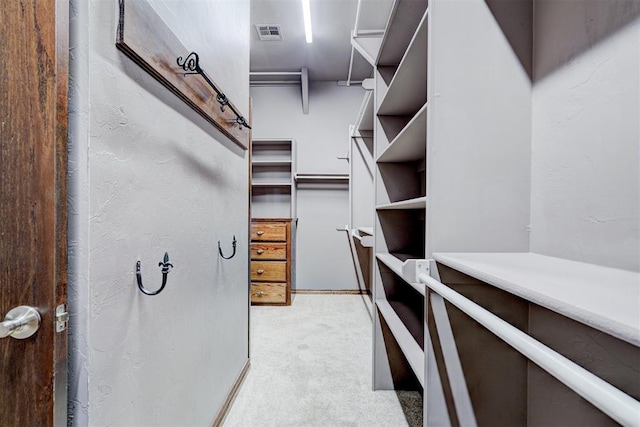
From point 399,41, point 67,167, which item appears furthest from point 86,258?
point 399,41

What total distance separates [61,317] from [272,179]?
3.25 meters

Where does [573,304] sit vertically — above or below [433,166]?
below

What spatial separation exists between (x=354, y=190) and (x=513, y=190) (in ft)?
7.01

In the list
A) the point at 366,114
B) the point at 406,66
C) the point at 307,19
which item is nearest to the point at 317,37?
the point at 307,19

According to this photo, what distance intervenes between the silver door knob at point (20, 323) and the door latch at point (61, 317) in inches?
1.1

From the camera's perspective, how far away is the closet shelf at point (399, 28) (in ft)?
4.23

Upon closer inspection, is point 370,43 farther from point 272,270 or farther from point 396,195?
point 272,270

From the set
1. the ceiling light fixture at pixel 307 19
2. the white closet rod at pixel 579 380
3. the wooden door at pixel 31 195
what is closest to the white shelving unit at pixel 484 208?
the white closet rod at pixel 579 380

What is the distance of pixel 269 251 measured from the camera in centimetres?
320

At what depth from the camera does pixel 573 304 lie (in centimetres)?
42

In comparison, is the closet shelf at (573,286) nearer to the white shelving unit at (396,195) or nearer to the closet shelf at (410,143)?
the closet shelf at (410,143)

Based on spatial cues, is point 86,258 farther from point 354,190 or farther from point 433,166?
point 354,190

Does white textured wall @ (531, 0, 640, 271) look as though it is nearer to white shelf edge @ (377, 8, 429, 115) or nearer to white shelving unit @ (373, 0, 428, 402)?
white shelf edge @ (377, 8, 429, 115)

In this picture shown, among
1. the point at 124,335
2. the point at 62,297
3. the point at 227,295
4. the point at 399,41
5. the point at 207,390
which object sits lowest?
the point at 207,390
